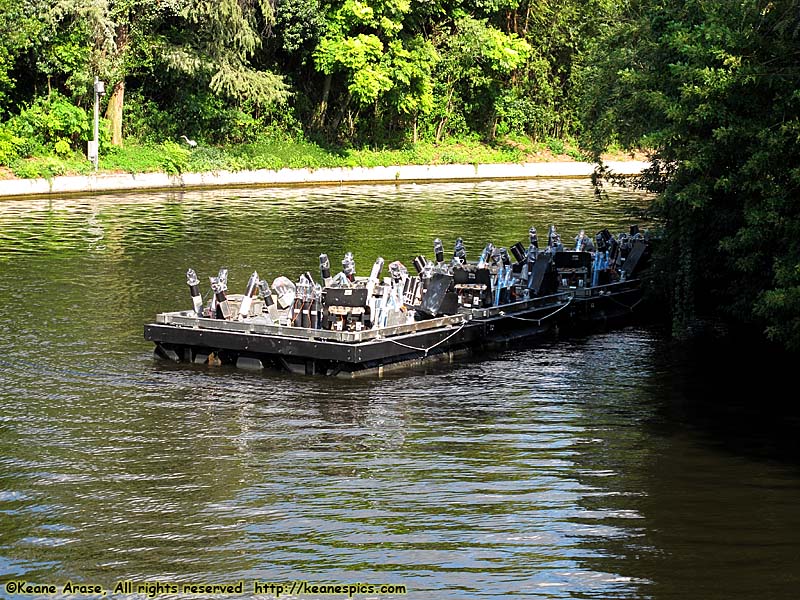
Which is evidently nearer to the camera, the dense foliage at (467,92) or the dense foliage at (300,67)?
the dense foliage at (467,92)

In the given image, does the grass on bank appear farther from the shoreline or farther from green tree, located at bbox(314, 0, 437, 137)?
green tree, located at bbox(314, 0, 437, 137)

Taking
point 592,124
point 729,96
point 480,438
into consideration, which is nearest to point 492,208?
point 592,124

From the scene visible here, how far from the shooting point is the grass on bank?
4819 cm

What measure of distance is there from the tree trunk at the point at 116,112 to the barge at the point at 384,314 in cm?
2855

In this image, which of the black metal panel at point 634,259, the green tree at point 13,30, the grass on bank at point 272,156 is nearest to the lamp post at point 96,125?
the grass on bank at point 272,156

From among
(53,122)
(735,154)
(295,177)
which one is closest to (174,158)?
(53,122)

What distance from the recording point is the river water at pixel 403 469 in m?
12.7

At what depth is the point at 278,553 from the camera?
13000 mm

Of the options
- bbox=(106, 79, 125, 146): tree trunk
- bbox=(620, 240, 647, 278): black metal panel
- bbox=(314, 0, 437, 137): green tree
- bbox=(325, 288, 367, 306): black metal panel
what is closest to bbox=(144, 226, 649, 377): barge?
bbox=(325, 288, 367, 306): black metal panel

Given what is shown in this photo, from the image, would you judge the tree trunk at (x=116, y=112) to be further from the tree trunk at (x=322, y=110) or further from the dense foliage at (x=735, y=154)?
the dense foliage at (x=735, y=154)

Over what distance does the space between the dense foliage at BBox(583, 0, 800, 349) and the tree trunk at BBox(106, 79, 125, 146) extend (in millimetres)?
30710

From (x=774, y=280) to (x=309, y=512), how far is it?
767 cm

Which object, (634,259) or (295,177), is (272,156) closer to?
(295,177)

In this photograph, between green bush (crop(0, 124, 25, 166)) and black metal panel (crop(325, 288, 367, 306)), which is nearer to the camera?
black metal panel (crop(325, 288, 367, 306))
